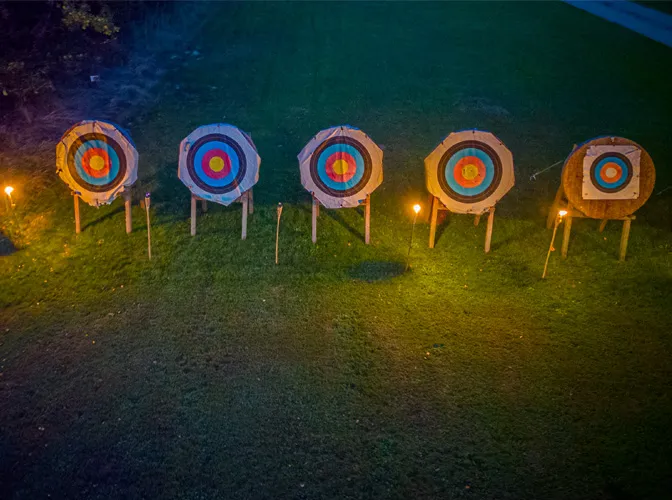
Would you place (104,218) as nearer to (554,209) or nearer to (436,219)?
(436,219)

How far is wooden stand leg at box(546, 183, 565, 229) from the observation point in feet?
29.9

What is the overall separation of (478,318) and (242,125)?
7070 millimetres

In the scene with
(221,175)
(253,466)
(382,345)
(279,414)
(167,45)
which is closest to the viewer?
(253,466)

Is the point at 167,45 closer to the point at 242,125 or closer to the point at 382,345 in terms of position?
the point at 242,125

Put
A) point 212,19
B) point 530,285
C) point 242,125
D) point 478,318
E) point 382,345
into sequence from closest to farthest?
point 382,345 < point 478,318 < point 530,285 < point 242,125 < point 212,19

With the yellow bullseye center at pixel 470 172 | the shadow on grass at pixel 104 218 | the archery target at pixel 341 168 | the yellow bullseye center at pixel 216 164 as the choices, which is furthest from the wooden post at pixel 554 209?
the shadow on grass at pixel 104 218

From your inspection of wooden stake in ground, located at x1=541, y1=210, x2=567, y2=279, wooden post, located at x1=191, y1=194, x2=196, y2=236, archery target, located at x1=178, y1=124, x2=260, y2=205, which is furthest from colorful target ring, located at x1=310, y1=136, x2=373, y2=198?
wooden stake in ground, located at x1=541, y1=210, x2=567, y2=279

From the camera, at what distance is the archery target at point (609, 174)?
8797 millimetres

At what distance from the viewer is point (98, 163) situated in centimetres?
923

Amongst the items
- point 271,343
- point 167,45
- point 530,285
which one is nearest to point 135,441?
point 271,343

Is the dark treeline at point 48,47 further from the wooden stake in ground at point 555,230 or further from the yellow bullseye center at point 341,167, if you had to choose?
the wooden stake in ground at point 555,230

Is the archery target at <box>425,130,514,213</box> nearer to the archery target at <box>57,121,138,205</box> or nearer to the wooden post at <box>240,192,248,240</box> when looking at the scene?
the wooden post at <box>240,192,248,240</box>

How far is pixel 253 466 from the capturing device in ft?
19.1

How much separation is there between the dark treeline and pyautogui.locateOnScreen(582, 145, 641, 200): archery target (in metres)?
10.7
